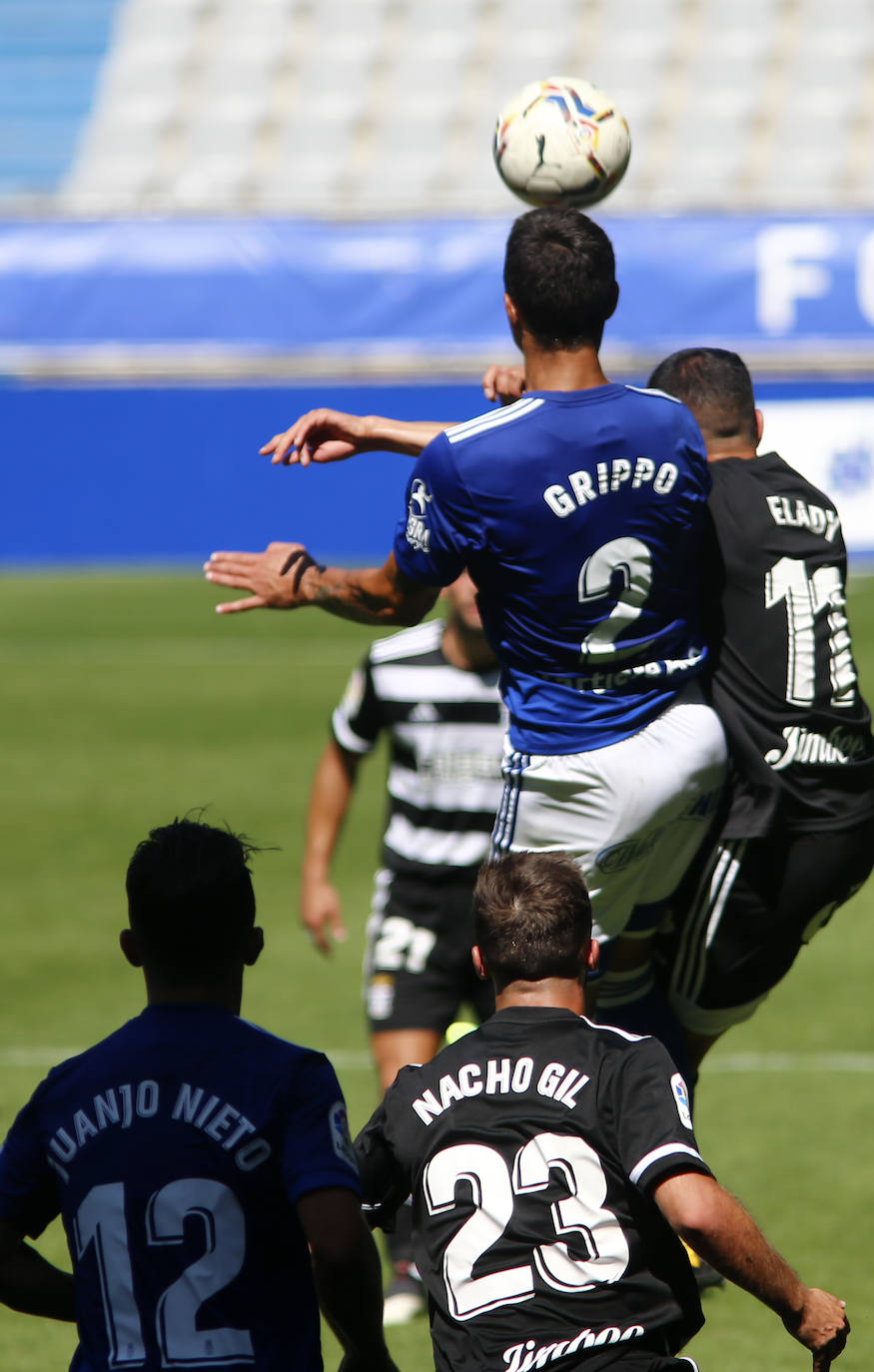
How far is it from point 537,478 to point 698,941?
126cm

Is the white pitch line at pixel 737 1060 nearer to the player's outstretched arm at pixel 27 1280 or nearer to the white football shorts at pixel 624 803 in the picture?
the white football shorts at pixel 624 803

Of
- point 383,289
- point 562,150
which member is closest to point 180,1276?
point 562,150

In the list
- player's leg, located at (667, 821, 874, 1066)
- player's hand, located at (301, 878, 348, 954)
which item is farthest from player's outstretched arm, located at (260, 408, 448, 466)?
player's hand, located at (301, 878, 348, 954)

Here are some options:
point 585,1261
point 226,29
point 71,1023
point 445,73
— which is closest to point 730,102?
point 445,73

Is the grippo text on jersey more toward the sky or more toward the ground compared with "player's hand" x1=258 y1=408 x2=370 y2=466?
more toward the ground

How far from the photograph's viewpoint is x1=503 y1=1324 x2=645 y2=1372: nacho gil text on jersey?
293 centimetres

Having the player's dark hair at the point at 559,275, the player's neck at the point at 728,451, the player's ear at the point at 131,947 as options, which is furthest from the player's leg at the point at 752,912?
the player's ear at the point at 131,947

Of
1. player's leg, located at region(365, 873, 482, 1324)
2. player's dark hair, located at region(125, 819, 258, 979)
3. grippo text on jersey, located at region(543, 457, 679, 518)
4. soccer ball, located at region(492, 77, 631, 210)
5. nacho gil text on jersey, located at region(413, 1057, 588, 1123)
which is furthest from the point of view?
player's leg, located at region(365, 873, 482, 1324)

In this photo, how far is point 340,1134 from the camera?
287cm

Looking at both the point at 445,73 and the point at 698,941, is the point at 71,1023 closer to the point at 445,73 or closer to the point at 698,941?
the point at 698,941

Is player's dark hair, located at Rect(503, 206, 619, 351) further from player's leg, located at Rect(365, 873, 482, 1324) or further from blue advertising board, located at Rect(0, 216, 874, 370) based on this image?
blue advertising board, located at Rect(0, 216, 874, 370)

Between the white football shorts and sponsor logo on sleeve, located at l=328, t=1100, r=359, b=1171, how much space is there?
4.03 feet

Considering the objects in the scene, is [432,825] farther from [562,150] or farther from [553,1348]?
[553,1348]

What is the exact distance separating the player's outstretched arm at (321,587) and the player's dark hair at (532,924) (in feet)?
3.30
